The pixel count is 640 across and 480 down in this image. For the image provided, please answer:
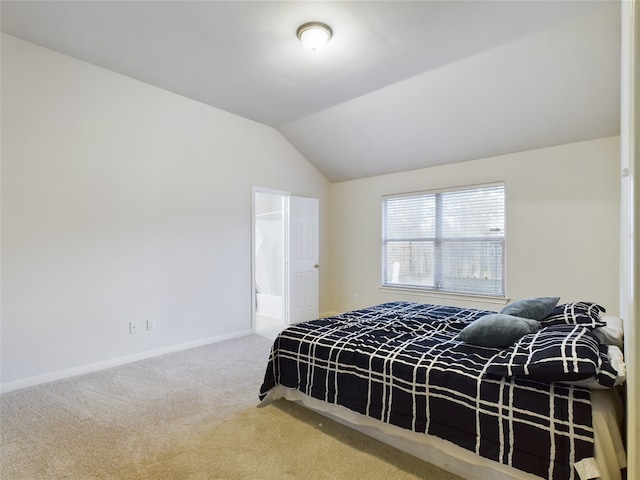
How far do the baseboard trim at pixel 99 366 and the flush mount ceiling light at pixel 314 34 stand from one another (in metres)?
3.35

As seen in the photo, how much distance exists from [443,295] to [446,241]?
2.36ft

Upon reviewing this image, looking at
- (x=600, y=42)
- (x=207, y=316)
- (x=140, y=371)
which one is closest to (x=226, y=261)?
(x=207, y=316)

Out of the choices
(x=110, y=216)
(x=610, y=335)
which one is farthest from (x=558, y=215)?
(x=110, y=216)

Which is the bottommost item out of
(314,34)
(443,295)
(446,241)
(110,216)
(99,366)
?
(99,366)

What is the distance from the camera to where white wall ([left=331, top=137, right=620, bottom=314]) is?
3535mm

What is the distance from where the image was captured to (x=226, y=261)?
4461mm

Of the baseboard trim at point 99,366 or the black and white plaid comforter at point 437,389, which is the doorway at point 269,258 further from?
the black and white plaid comforter at point 437,389

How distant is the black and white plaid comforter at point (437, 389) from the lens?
1.43 m

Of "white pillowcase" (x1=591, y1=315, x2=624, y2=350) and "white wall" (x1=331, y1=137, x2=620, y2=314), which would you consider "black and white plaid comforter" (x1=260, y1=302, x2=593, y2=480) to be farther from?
"white wall" (x1=331, y1=137, x2=620, y2=314)

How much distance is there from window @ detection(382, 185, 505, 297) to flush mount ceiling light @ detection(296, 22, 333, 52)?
2.68 metres

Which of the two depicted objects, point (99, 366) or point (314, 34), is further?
point (99, 366)

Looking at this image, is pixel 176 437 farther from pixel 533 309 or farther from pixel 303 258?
pixel 303 258

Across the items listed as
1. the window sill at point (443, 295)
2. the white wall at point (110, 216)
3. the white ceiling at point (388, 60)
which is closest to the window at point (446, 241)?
the window sill at point (443, 295)

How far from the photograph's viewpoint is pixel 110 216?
137 inches
